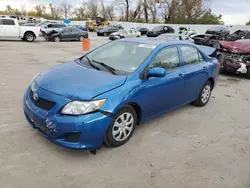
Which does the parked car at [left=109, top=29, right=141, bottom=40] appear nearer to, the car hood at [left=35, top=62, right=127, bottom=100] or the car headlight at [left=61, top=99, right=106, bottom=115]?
the car hood at [left=35, top=62, right=127, bottom=100]

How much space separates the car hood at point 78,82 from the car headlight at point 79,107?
6 centimetres

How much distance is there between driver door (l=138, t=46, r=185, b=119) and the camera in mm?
3561

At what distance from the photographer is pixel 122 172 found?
2.88 meters

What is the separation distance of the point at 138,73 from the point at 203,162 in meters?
1.53

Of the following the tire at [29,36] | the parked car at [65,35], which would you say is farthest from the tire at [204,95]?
the parked car at [65,35]

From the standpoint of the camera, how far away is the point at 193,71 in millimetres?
4504

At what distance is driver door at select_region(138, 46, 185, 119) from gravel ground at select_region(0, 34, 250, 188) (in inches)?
16.4

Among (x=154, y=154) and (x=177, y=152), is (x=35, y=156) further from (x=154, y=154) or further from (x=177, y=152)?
(x=177, y=152)

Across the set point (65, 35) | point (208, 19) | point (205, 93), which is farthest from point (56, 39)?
point (208, 19)

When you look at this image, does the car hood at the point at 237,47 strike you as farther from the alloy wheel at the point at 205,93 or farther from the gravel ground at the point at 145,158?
the gravel ground at the point at 145,158

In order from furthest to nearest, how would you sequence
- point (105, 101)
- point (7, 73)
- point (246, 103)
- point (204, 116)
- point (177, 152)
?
point (7, 73) < point (246, 103) < point (204, 116) < point (177, 152) < point (105, 101)

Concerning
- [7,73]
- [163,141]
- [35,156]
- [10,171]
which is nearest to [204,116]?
[163,141]

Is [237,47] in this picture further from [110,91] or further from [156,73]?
[110,91]

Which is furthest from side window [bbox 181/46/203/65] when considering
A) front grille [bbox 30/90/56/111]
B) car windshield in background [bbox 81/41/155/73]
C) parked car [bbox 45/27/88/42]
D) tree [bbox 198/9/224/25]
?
tree [bbox 198/9/224/25]
